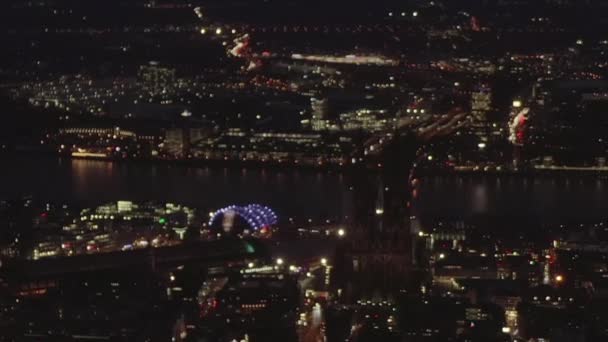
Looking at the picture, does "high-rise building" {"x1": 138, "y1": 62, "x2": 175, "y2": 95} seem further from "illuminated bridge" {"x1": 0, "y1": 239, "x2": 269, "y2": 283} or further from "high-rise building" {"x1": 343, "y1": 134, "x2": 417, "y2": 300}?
"high-rise building" {"x1": 343, "y1": 134, "x2": 417, "y2": 300}

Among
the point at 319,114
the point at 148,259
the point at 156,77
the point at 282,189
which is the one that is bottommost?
the point at 148,259

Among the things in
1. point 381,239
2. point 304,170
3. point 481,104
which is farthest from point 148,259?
point 481,104

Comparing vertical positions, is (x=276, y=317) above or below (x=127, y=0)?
below

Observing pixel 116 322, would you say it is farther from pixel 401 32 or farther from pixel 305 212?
pixel 401 32

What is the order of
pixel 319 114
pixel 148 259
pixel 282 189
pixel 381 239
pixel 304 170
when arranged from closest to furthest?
pixel 381 239
pixel 148 259
pixel 282 189
pixel 304 170
pixel 319 114

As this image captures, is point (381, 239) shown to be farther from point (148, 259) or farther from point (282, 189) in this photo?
point (282, 189)

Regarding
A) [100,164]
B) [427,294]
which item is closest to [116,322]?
[427,294]

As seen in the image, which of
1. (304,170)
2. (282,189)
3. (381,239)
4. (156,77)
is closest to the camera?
(381,239)

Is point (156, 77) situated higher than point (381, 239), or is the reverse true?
point (156, 77)

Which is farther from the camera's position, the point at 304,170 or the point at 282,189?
the point at 304,170
